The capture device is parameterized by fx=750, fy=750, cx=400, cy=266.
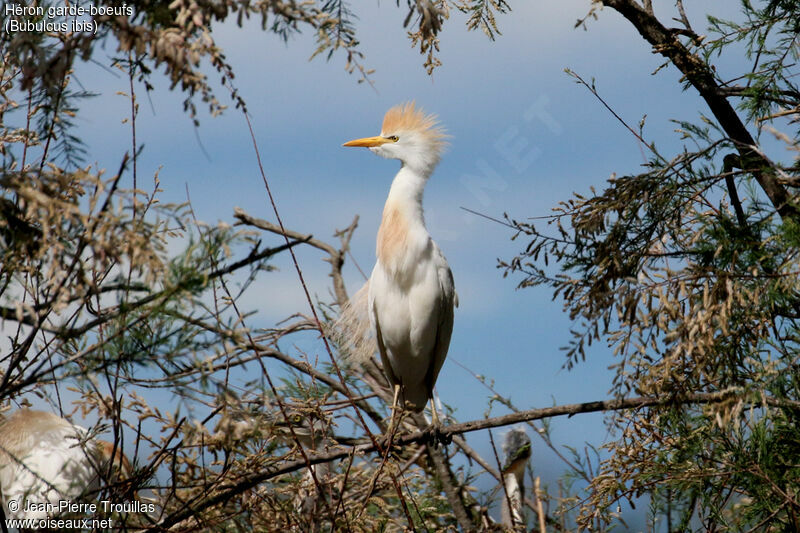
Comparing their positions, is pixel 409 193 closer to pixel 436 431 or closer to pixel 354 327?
pixel 354 327

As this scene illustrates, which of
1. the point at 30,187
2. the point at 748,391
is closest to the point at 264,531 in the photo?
the point at 30,187

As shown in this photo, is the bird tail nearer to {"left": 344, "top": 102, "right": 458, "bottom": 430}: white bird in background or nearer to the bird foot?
{"left": 344, "top": 102, "right": 458, "bottom": 430}: white bird in background

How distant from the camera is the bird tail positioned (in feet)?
14.3

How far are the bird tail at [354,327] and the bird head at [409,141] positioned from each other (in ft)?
2.58

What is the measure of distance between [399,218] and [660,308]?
159 cm

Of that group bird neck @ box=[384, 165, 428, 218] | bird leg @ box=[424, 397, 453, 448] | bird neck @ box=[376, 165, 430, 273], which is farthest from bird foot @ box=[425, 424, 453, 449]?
bird neck @ box=[384, 165, 428, 218]

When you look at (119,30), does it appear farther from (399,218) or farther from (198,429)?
(399,218)

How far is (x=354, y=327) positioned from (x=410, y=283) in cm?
64

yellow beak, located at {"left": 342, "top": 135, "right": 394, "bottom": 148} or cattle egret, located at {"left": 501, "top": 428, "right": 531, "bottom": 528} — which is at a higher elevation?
yellow beak, located at {"left": 342, "top": 135, "right": 394, "bottom": 148}

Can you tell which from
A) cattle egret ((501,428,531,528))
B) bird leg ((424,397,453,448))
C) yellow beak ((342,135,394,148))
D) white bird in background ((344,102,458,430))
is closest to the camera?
cattle egret ((501,428,531,528))

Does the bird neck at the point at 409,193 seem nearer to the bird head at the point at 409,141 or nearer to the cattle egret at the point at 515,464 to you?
the bird head at the point at 409,141

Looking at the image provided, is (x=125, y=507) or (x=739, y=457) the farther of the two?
(x=739, y=457)

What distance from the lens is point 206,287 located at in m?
1.66

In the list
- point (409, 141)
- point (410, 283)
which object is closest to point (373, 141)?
point (409, 141)
